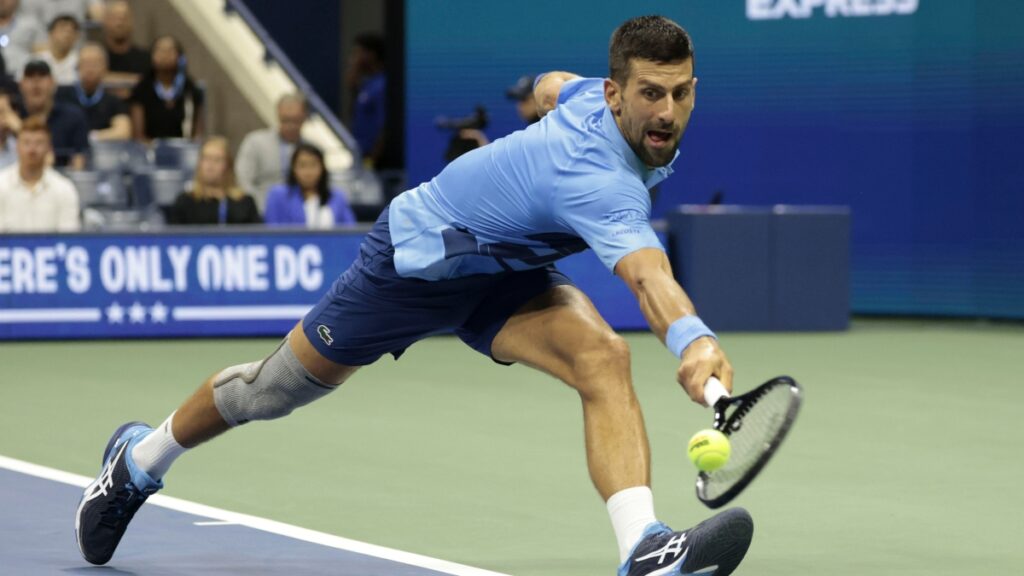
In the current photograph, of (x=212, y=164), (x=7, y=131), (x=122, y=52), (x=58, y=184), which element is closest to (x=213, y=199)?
(x=212, y=164)

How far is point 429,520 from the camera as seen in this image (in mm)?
6512

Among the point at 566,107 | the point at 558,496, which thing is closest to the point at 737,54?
the point at 558,496

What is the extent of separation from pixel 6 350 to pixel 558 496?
5.99 m

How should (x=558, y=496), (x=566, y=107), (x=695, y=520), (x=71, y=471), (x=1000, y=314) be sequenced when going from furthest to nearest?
(x=1000, y=314), (x=71, y=471), (x=558, y=496), (x=695, y=520), (x=566, y=107)

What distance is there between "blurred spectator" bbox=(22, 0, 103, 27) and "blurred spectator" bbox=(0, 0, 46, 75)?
170 millimetres

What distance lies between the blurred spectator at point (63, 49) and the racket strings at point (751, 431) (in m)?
11.2

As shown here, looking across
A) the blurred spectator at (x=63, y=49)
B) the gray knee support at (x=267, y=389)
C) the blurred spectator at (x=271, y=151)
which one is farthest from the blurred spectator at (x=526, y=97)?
the gray knee support at (x=267, y=389)

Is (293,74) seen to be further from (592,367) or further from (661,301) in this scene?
(661,301)

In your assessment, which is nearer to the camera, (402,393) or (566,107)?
(566,107)

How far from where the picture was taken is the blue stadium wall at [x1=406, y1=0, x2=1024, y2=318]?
14125 millimetres

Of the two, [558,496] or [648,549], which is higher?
[648,549]

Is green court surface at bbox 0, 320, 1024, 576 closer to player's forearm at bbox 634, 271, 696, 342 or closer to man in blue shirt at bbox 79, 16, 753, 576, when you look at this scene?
man in blue shirt at bbox 79, 16, 753, 576

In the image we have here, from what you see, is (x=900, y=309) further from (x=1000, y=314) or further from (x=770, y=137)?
(x=770, y=137)

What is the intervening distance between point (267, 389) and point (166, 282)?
6.93 m
